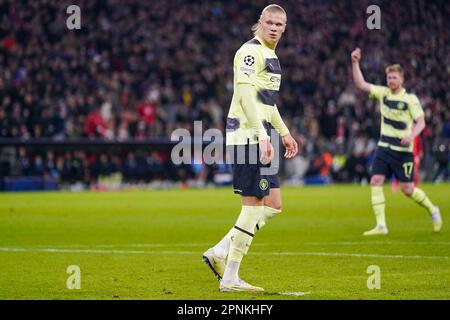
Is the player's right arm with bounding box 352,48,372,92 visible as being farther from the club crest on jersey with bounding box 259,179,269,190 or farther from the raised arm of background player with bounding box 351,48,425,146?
the club crest on jersey with bounding box 259,179,269,190

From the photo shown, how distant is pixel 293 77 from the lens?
40688 millimetres

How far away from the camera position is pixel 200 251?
13258 millimetres

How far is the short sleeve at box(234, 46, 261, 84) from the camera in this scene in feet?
30.4

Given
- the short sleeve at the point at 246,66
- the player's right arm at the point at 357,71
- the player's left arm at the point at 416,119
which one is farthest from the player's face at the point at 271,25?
the player's left arm at the point at 416,119

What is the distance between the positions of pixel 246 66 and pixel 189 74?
30214 millimetres

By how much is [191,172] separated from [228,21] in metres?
10.3

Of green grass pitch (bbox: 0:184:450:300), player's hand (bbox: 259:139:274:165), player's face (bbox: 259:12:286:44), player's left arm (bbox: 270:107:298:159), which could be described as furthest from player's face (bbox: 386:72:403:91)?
player's hand (bbox: 259:139:274:165)

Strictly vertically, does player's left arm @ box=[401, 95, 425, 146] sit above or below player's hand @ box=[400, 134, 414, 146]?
above

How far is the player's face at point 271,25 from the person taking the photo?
31.3 ft

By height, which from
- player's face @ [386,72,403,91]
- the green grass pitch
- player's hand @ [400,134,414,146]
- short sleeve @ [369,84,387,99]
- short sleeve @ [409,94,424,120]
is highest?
player's face @ [386,72,403,91]

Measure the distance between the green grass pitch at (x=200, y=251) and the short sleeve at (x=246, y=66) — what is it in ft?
6.45

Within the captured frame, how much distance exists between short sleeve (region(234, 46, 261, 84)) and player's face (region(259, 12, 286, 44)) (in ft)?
1.02

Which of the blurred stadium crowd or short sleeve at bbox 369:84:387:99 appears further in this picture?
the blurred stadium crowd

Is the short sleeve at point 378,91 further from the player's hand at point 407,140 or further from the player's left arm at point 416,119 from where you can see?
the player's hand at point 407,140
